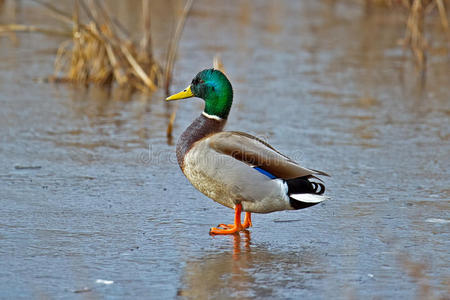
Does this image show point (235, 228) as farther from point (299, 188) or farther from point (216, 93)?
point (216, 93)

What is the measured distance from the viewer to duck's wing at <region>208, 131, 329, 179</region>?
4.17 metres

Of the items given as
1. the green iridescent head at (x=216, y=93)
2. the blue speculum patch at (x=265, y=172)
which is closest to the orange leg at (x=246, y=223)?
the blue speculum patch at (x=265, y=172)

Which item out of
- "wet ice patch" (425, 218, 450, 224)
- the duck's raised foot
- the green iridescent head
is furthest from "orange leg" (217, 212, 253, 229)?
"wet ice patch" (425, 218, 450, 224)

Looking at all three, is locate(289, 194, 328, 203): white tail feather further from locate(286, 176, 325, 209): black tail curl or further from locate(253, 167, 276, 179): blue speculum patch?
locate(253, 167, 276, 179): blue speculum patch

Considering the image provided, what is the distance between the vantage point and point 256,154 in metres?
4.23

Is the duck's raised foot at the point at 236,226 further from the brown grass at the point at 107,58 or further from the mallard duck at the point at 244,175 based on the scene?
the brown grass at the point at 107,58

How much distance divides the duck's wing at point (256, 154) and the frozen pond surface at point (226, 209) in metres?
0.37

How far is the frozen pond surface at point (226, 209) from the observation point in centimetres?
360

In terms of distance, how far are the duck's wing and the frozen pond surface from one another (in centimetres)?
37

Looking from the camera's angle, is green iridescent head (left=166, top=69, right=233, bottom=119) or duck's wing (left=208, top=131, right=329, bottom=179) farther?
green iridescent head (left=166, top=69, right=233, bottom=119)

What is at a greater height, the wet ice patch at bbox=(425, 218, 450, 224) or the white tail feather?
the white tail feather

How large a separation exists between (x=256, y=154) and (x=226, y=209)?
2.55 feet

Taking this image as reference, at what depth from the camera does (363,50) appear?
11078mm

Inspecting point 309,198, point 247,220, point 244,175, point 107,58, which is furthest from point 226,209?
point 107,58
